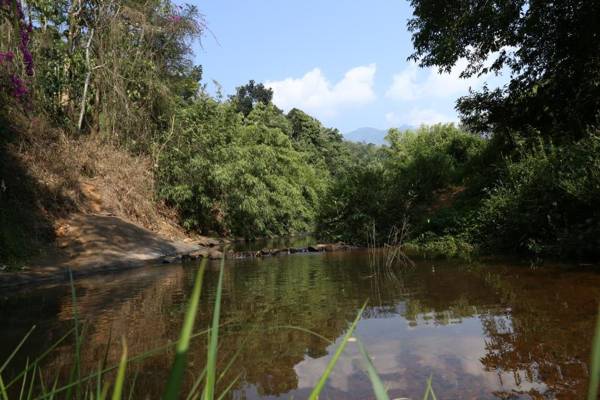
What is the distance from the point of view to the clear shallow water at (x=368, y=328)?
2807 mm

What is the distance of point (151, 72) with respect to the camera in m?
18.0

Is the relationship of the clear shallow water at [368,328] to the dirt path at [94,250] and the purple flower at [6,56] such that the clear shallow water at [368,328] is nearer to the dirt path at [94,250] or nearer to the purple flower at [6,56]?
the dirt path at [94,250]

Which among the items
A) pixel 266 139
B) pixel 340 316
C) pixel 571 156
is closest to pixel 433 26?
pixel 571 156

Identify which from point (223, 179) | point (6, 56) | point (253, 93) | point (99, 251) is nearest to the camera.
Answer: point (6, 56)

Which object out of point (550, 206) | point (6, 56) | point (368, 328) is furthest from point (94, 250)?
point (550, 206)

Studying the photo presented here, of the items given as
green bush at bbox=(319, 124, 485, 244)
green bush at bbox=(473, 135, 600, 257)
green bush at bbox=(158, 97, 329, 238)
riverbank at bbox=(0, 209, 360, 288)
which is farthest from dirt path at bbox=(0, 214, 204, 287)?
green bush at bbox=(473, 135, 600, 257)

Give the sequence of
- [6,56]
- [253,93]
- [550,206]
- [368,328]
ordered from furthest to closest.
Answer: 1. [253,93]
2. [6,56]
3. [550,206]
4. [368,328]

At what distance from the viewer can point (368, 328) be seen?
4.23m

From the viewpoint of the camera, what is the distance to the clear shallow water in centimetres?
281

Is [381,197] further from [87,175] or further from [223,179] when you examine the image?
[87,175]

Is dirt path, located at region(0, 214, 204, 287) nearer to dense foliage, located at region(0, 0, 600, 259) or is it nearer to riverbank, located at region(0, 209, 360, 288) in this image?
riverbank, located at region(0, 209, 360, 288)

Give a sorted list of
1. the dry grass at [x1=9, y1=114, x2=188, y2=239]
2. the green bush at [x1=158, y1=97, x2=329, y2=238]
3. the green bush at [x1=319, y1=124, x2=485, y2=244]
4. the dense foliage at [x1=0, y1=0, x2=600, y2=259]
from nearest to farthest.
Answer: the dense foliage at [x1=0, y1=0, x2=600, y2=259] → the dry grass at [x1=9, y1=114, x2=188, y2=239] → the green bush at [x1=319, y1=124, x2=485, y2=244] → the green bush at [x1=158, y1=97, x2=329, y2=238]

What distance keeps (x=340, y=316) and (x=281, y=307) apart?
0.90 meters

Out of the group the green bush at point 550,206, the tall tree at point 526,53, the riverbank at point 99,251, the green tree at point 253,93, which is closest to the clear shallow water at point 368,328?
the green bush at point 550,206
